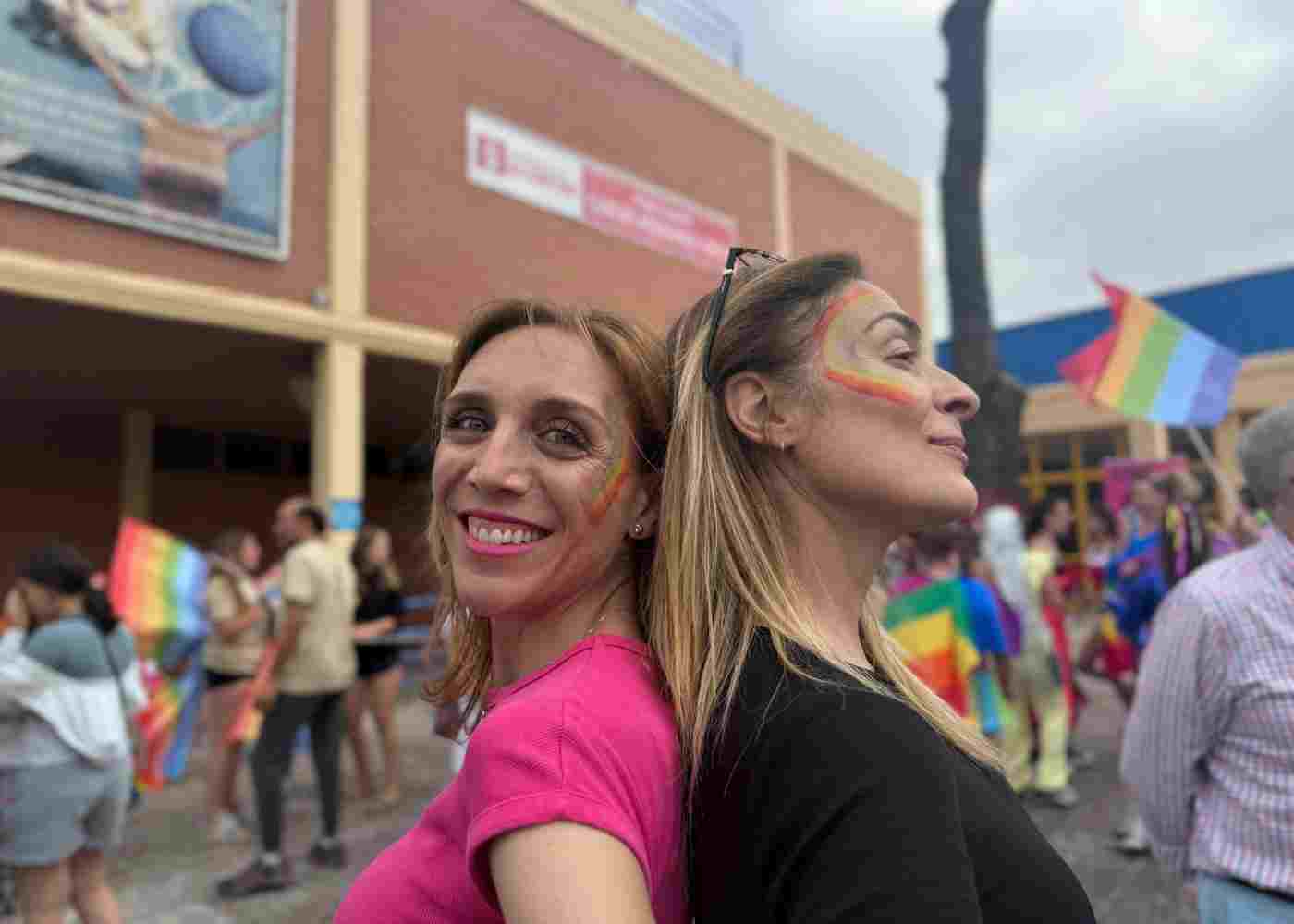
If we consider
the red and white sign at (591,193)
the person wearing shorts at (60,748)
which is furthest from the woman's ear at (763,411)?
the red and white sign at (591,193)

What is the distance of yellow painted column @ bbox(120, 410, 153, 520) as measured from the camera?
13312 millimetres

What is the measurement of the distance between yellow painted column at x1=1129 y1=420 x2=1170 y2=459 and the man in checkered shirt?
57.9 feet

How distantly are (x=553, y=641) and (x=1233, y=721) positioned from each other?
1.69 meters

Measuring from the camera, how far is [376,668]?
19.7 feet

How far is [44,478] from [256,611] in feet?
30.7

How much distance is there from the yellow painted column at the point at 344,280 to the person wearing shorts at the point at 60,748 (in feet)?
19.7

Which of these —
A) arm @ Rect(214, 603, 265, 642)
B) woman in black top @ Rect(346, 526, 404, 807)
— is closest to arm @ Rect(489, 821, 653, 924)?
arm @ Rect(214, 603, 265, 642)

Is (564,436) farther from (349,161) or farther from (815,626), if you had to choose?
(349,161)

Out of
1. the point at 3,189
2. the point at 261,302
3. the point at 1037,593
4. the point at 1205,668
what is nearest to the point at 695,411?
the point at 1205,668

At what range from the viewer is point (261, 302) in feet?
30.0

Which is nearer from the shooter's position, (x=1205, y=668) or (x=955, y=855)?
(x=955, y=855)

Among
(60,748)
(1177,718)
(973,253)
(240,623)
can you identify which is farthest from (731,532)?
(973,253)

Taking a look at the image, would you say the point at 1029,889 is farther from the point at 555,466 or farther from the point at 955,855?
the point at 555,466

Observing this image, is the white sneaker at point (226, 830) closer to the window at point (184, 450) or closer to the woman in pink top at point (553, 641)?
the woman in pink top at point (553, 641)
